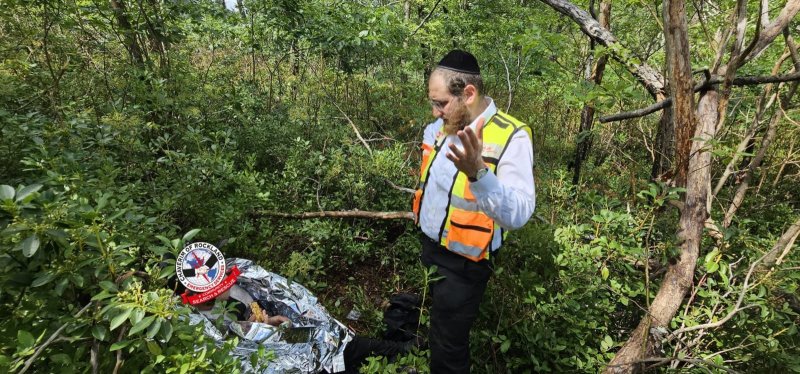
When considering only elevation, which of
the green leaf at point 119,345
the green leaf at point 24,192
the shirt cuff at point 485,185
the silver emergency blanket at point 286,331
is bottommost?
the silver emergency blanket at point 286,331

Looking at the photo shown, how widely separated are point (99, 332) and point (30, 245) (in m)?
0.28

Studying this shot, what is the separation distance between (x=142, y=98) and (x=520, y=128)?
3.47 meters

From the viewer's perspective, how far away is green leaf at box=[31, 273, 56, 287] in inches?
37.9

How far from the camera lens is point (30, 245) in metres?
0.95

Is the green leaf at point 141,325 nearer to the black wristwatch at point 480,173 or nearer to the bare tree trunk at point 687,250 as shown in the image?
the black wristwatch at point 480,173

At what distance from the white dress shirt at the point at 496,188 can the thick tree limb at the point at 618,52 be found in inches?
56.5

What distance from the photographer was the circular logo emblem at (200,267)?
6.22 ft

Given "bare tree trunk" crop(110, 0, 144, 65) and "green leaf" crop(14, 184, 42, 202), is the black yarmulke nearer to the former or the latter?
"green leaf" crop(14, 184, 42, 202)

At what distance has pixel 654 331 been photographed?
7.11ft

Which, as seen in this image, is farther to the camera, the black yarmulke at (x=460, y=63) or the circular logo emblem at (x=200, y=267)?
the black yarmulke at (x=460, y=63)

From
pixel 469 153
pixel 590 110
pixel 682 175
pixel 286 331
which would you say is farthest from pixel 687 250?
pixel 590 110

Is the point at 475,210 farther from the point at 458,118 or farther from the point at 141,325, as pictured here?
the point at 141,325

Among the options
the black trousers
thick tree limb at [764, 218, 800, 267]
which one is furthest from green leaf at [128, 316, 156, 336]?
thick tree limb at [764, 218, 800, 267]

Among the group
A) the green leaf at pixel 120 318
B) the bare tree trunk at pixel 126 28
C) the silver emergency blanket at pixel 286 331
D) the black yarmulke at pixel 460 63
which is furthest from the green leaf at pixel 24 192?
the bare tree trunk at pixel 126 28
